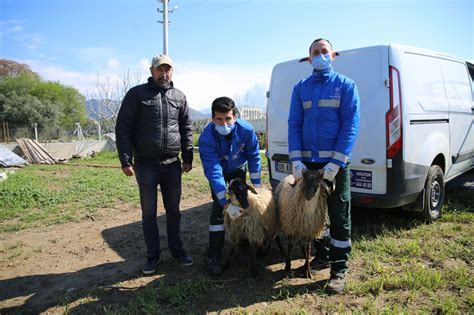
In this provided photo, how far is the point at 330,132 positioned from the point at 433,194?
2810 mm

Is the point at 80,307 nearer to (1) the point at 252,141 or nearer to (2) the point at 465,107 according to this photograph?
(1) the point at 252,141

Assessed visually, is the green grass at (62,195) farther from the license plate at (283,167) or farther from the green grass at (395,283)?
the green grass at (395,283)

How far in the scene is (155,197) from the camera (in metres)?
3.80

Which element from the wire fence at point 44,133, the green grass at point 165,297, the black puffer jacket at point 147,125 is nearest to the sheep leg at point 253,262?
the green grass at point 165,297

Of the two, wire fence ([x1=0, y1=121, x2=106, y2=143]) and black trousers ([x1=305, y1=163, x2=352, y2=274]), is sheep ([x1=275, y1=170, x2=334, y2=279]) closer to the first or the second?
black trousers ([x1=305, y1=163, x2=352, y2=274])

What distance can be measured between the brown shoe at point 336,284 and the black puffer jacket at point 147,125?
222cm

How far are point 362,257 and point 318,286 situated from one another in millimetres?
883

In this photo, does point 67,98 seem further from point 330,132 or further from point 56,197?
point 330,132

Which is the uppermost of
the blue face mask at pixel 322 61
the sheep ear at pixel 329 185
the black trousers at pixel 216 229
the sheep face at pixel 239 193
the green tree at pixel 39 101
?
the green tree at pixel 39 101

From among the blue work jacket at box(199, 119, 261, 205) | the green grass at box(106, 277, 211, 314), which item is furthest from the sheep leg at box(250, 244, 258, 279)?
the blue work jacket at box(199, 119, 261, 205)

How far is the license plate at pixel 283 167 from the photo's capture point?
4.98 meters

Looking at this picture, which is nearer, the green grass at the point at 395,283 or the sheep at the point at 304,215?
the green grass at the point at 395,283

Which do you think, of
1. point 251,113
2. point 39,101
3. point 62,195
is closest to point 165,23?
point 251,113

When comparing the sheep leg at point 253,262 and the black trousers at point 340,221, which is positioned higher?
the black trousers at point 340,221
